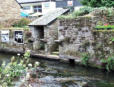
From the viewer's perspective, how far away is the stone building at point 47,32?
17.5 meters

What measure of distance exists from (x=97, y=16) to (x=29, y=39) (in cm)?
656

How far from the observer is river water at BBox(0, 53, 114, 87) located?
11052 millimetres

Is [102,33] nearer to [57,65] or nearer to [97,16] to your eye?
[97,16]

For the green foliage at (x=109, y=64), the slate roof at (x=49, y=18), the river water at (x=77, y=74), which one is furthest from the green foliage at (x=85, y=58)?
the slate roof at (x=49, y=18)

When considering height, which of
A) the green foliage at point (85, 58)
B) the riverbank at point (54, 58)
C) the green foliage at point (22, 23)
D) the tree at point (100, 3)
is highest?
the tree at point (100, 3)

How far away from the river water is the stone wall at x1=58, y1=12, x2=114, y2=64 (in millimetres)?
934

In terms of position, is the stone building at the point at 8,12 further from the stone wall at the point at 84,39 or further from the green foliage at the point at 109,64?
the green foliage at the point at 109,64

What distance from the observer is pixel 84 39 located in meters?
14.8

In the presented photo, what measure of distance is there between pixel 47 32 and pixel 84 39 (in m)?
3.76

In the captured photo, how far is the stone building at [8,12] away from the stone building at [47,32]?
715 centimetres

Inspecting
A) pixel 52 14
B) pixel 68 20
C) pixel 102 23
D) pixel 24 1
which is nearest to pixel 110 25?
pixel 102 23

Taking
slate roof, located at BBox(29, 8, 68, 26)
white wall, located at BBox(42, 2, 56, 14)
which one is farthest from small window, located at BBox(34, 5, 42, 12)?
slate roof, located at BBox(29, 8, 68, 26)

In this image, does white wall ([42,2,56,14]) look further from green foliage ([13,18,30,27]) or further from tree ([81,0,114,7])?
tree ([81,0,114,7])

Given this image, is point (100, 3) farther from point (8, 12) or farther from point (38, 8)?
point (38, 8)
